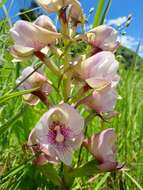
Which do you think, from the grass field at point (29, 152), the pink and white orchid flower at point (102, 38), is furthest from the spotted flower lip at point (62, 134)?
the pink and white orchid flower at point (102, 38)

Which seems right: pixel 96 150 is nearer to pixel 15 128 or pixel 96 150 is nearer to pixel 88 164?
pixel 88 164

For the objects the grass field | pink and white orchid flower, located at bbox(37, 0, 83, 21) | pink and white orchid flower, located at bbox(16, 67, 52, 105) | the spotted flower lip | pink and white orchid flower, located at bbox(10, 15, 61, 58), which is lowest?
the grass field

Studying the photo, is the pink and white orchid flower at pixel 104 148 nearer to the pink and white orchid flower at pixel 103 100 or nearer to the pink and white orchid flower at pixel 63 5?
the pink and white orchid flower at pixel 103 100

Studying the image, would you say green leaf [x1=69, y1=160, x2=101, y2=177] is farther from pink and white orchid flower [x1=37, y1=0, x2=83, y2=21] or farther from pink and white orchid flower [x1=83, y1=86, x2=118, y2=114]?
pink and white orchid flower [x1=37, y1=0, x2=83, y2=21]

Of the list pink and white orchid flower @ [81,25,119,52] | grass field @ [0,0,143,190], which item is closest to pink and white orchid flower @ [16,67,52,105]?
grass field @ [0,0,143,190]

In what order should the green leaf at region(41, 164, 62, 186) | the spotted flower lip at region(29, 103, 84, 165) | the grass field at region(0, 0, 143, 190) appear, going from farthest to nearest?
the grass field at region(0, 0, 143, 190), the green leaf at region(41, 164, 62, 186), the spotted flower lip at region(29, 103, 84, 165)

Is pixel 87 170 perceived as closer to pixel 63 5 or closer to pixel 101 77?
pixel 101 77
